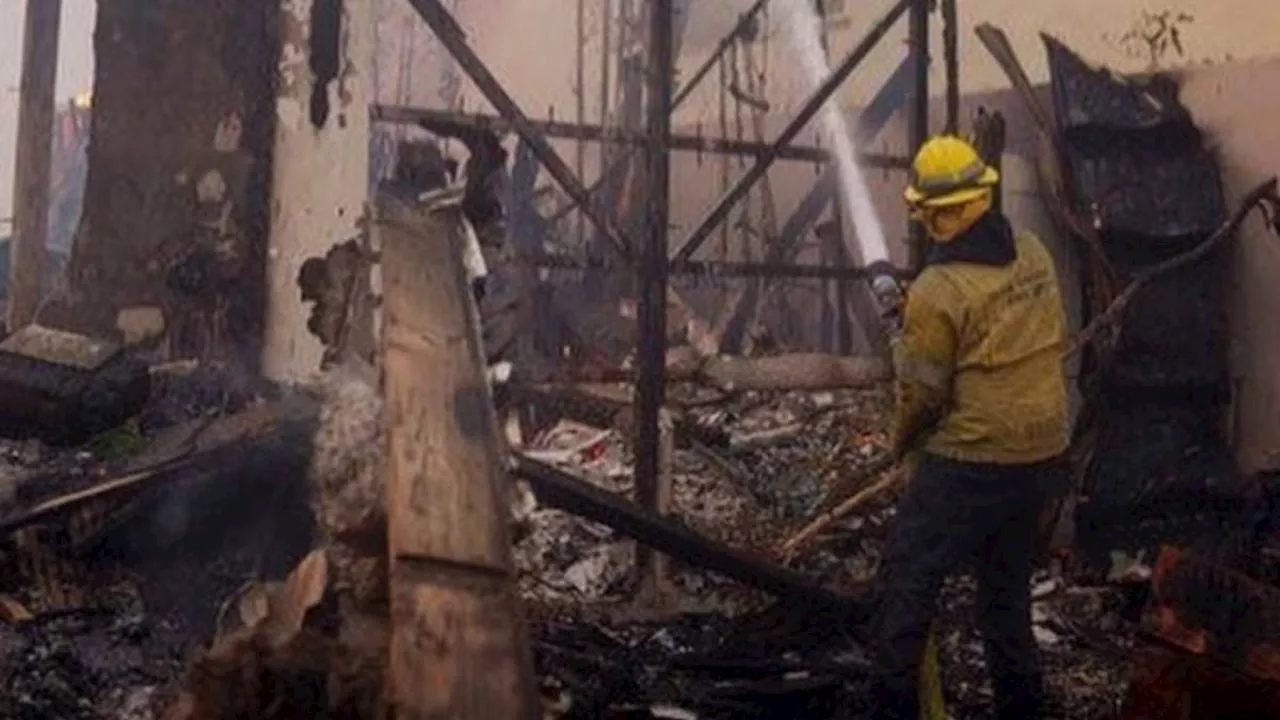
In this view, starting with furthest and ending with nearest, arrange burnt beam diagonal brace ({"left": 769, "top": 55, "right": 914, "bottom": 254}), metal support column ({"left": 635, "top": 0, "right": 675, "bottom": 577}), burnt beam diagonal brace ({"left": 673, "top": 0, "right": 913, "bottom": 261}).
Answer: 1. burnt beam diagonal brace ({"left": 769, "top": 55, "right": 914, "bottom": 254})
2. burnt beam diagonal brace ({"left": 673, "top": 0, "right": 913, "bottom": 261})
3. metal support column ({"left": 635, "top": 0, "right": 675, "bottom": 577})

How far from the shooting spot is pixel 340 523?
3174 millimetres

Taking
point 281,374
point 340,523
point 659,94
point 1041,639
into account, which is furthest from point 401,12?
point 340,523

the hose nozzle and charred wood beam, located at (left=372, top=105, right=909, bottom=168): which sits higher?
charred wood beam, located at (left=372, top=105, right=909, bottom=168)

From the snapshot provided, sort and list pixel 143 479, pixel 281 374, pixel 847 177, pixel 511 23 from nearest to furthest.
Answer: pixel 143 479 → pixel 281 374 → pixel 847 177 → pixel 511 23

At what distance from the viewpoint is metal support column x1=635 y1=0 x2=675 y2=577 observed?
5.56 meters

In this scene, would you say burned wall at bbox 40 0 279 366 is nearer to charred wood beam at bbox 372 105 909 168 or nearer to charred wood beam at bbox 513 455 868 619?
charred wood beam at bbox 372 105 909 168

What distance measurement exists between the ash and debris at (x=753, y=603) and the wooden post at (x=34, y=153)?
13.5 feet

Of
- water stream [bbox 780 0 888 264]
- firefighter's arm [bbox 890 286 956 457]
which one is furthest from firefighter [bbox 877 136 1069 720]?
water stream [bbox 780 0 888 264]

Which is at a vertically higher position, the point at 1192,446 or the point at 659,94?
the point at 659,94

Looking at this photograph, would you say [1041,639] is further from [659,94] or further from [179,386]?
[179,386]

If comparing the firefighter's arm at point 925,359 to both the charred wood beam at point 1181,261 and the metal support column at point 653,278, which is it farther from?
the charred wood beam at point 1181,261

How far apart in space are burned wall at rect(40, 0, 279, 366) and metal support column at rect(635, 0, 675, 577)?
2.12 meters

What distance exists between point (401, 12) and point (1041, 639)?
11.9 m

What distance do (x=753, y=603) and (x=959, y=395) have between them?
1.72 m
